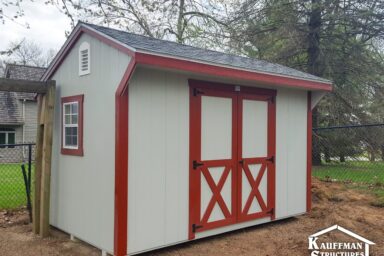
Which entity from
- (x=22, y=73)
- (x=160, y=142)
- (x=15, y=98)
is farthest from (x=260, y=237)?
(x=15, y=98)

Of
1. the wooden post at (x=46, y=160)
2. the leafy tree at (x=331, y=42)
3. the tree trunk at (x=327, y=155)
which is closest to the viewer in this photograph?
the wooden post at (x=46, y=160)

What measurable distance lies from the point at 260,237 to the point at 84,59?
11.1 feet

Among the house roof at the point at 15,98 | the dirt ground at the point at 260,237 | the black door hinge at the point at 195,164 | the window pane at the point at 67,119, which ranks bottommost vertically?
the dirt ground at the point at 260,237

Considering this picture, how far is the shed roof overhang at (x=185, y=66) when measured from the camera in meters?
3.62

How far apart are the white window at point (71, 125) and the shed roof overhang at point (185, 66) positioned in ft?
2.40

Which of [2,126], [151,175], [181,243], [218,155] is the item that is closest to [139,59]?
[151,175]

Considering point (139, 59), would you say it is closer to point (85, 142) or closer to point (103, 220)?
point (85, 142)

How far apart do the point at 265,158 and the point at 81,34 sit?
10.5ft

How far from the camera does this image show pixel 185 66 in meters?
3.93

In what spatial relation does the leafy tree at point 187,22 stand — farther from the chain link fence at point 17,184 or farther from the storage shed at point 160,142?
the storage shed at point 160,142

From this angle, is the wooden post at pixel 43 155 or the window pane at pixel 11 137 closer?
the wooden post at pixel 43 155

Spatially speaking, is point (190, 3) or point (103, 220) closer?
point (103, 220)

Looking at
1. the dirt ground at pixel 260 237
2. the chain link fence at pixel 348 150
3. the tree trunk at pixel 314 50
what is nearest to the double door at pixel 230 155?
the dirt ground at pixel 260 237

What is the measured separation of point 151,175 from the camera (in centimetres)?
406
